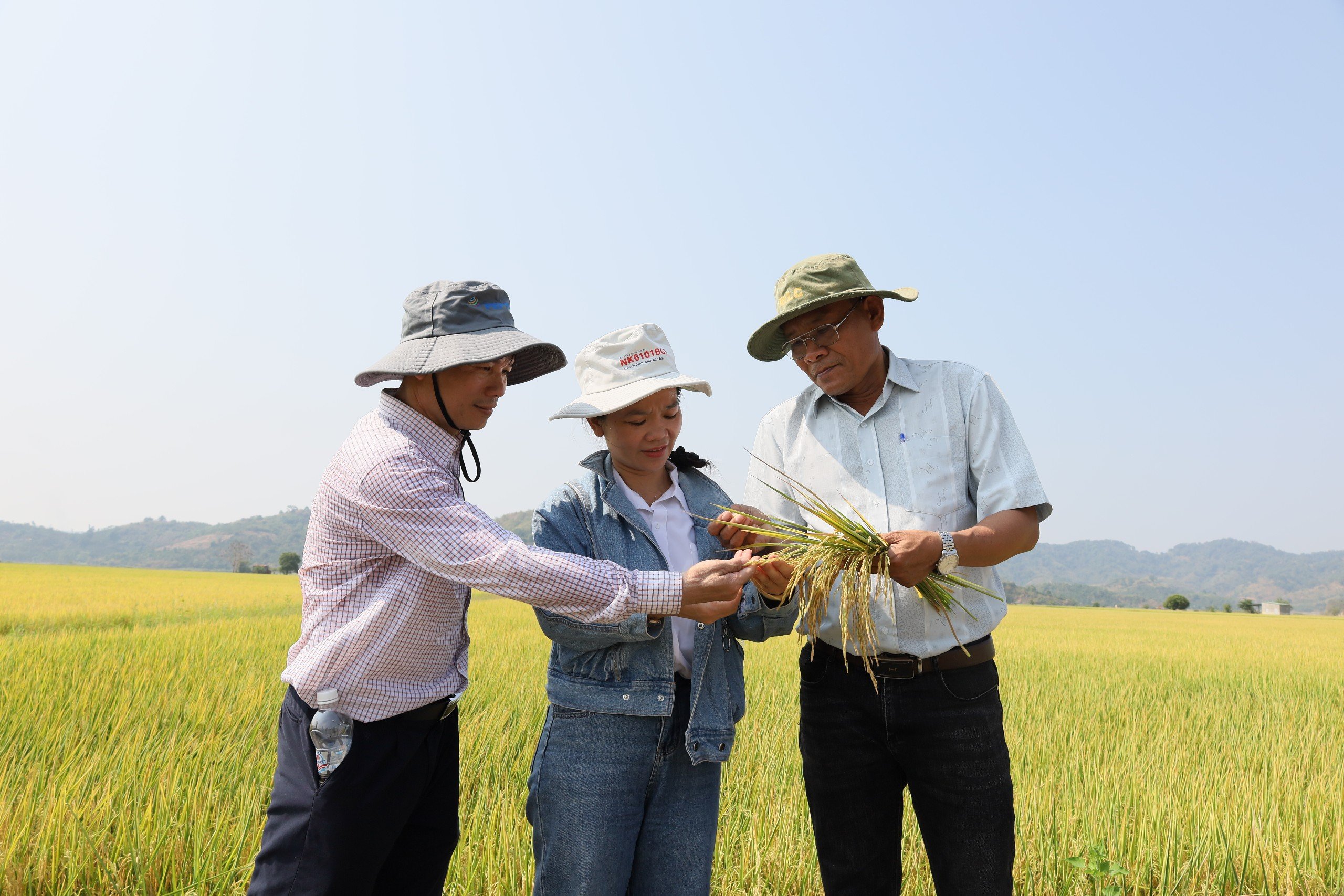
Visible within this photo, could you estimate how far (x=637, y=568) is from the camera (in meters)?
1.97

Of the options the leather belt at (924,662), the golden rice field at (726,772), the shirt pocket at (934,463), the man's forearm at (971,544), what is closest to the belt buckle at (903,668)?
the leather belt at (924,662)

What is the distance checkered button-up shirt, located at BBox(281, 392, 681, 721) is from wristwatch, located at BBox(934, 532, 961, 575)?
68 cm

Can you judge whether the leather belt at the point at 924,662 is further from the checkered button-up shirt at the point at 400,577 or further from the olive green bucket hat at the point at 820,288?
the olive green bucket hat at the point at 820,288

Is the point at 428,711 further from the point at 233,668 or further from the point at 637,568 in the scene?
the point at 233,668

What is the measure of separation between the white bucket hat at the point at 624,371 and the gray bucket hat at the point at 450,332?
0.55 ft

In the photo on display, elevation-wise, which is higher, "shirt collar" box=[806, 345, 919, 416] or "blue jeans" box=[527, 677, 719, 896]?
"shirt collar" box=[806, 345, 919, 416]

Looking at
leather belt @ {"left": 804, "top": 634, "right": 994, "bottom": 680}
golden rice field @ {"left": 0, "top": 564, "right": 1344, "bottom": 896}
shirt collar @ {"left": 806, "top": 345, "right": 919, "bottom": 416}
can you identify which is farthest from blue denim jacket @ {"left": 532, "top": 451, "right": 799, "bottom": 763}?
golden rice field @ {"left": 0, "top": 564, "right": 1344, "bottom": 896}

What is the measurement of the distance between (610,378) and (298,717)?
42.5 inches

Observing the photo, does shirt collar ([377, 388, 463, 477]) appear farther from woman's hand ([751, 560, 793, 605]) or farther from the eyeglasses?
the eyeglasses

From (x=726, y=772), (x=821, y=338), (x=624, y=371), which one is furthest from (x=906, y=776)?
(x=726, y=772)

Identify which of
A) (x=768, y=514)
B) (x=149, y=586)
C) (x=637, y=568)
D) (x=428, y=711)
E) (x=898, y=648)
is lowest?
(x=149, y=586)

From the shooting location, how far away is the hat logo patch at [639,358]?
1.97 metres

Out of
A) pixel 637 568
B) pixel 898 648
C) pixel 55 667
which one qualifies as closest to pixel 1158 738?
pixel 898 648

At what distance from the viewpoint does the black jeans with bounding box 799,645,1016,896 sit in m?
2.04
